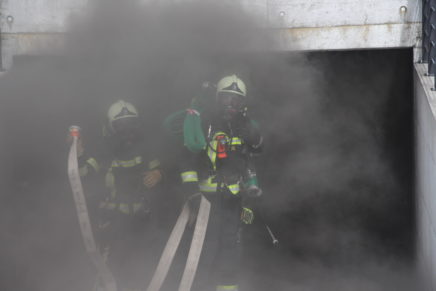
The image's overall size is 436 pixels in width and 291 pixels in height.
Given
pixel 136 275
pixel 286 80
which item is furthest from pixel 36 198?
pixel 286 80

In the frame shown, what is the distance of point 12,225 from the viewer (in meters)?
6.34

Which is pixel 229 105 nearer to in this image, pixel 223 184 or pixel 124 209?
pixel 223 184

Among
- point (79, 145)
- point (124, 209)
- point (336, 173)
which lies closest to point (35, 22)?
point (79, 145)

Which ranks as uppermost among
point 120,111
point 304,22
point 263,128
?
point 304,22

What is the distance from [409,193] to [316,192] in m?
1.17

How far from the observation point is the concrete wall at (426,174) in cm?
512

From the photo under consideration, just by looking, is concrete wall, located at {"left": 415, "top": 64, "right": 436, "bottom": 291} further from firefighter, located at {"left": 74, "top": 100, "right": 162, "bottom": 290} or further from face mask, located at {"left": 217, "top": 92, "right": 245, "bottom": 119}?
firefighter, located at {"left": 74, "top": 100, "right": 162, "bottom": 290}

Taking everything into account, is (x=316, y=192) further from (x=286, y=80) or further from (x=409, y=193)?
(x=286, y=80)

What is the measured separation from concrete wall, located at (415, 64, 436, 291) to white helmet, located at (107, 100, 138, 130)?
3033 mm

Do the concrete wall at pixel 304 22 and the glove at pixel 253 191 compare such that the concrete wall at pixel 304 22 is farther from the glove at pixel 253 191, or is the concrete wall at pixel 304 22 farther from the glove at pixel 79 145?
the glove at pixel 253 191

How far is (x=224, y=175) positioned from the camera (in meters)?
5.57

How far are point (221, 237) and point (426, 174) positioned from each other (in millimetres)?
2183

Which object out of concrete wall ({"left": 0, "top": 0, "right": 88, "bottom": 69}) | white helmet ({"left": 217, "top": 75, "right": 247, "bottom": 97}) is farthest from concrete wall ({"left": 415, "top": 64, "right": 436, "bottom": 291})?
concrete wall ({"left": 0, "top": 0, "right": 88, "bottom": 69})

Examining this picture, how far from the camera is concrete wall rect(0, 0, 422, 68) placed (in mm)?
6047
